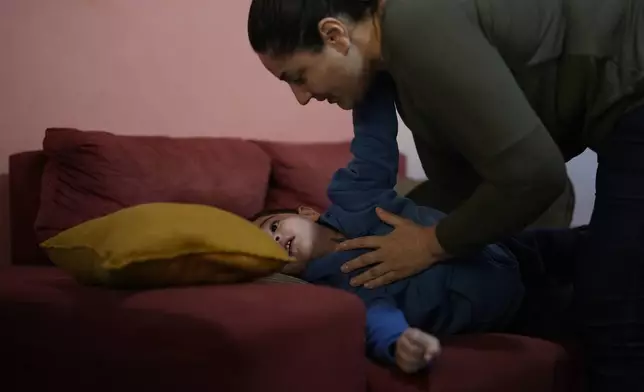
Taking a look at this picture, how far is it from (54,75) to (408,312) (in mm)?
1243

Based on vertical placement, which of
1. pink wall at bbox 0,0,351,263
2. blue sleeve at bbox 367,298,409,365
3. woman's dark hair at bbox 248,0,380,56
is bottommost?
blue sleeve at bbox 367,298,409,365

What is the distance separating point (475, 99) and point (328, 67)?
0.89ft

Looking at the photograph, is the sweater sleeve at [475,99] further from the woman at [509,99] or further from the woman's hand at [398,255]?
the woman's hand at [398,255]

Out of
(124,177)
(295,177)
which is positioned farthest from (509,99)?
(295,177)

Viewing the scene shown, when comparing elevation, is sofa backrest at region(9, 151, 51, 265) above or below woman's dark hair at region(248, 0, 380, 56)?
below

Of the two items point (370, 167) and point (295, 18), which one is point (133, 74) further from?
point (295, 18)

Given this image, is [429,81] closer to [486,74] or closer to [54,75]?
[486,74]

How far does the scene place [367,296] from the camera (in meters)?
1.40

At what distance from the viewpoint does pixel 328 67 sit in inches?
51.4

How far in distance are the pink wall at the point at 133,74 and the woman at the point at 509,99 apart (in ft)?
3.29

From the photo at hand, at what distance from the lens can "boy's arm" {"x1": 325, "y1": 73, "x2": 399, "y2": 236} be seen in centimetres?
152

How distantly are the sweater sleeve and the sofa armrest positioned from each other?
0.29m

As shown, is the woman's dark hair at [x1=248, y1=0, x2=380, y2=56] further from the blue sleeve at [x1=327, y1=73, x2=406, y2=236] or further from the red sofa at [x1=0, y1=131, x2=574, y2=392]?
the red sofa at [x1=0, y1=131, x2=574, y2=392]

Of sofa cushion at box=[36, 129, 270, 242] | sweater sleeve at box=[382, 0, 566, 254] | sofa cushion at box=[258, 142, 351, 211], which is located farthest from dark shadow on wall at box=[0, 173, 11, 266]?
sweater sleeve at box=[382, 0, 566, 254]
